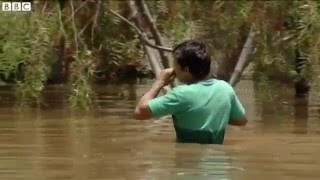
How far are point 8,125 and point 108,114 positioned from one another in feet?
5.82

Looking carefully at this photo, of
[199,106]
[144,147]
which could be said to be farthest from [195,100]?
[144,147]

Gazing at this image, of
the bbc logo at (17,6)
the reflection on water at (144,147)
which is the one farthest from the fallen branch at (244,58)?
the bbc logo at (17,6)

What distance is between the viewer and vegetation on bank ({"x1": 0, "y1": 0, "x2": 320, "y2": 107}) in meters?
10.7

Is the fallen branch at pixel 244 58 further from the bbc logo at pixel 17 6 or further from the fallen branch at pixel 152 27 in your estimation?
the bbc logo at pixel 17 6

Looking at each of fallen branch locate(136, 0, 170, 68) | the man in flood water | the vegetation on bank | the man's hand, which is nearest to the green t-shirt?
the man in flood water

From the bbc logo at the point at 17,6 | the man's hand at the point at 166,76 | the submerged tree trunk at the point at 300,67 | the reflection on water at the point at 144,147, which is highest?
the bbc logo at the point at 17,6

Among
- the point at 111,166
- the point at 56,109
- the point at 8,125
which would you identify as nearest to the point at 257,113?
the point at 56,109

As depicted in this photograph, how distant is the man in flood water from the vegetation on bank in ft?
12.0

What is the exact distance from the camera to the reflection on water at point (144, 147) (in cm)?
647

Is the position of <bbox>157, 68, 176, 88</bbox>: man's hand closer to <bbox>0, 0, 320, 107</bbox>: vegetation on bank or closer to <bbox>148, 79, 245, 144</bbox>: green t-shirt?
<bbox>148, 79, 245, 144</bbox>: green t-shirt

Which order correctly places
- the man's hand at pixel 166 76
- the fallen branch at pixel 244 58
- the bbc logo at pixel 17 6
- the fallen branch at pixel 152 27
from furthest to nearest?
the fallen branch at pixel 152 27 < the fallen branch at pixel 244 58 < the bbc logo at pixel 17 6 < the man's hand at pixel 166 76

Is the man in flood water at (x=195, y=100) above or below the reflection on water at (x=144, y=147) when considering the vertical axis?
above

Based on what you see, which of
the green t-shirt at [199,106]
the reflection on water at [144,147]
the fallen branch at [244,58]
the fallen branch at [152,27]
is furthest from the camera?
the fallen branch at [152,27]

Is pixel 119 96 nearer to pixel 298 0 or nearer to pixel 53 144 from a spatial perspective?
pixel 298 0
